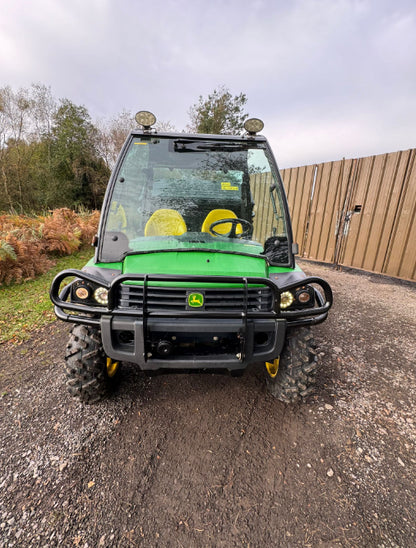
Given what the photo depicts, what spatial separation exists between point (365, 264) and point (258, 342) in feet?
19.8

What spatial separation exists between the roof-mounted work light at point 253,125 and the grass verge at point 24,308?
3.81 m

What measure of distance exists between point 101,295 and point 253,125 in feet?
6.99

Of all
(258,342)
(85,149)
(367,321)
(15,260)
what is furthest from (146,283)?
(85,149)

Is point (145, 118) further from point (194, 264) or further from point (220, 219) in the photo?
point (194, 264)

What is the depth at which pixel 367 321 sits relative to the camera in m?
4.22

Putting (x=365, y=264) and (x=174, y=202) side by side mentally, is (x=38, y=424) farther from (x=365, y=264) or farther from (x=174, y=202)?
(x=365, y=264)

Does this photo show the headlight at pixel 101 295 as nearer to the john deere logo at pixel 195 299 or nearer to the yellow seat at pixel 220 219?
the john deere logo at pixel 195 299

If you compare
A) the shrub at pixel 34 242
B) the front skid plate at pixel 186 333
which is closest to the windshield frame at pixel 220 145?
the front skid plate at pixel 186 333

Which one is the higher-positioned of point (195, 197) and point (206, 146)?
point (206, 146)

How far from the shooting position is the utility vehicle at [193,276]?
1.83 m

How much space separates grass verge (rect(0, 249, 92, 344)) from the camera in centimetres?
371

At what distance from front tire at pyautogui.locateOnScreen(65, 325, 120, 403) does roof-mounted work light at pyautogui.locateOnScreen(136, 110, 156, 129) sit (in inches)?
76.9

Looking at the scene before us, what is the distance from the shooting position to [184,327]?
179 centimetres

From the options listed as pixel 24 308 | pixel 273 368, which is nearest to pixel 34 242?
pixel 24 308
